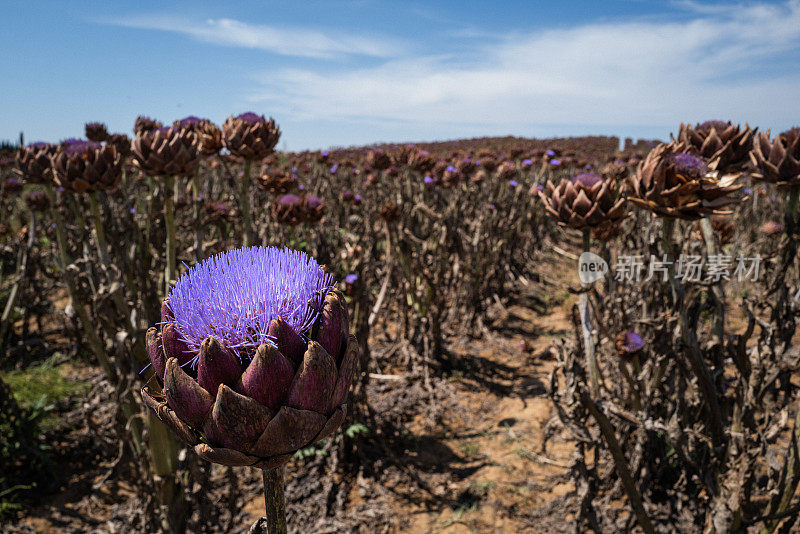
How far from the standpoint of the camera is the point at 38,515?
2432mm

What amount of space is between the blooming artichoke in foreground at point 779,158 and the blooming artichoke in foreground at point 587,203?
64cm

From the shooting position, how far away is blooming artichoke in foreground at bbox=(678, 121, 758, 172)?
193 centimetres

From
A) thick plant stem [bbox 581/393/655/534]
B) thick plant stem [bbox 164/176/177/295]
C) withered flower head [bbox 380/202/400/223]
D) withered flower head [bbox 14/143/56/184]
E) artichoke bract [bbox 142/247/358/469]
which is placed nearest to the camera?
artichoke bract [bbox 142/247/358/469]

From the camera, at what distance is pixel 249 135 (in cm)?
265

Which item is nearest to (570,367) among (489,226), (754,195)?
(489,226)

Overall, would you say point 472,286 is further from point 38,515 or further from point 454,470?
point 38,515

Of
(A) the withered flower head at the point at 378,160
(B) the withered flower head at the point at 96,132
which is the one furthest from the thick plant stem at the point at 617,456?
(A) the withered flower head at the point at 378,160

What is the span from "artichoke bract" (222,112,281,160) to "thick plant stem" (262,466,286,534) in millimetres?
2145

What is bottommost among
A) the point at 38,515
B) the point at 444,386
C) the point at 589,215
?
the point at 38,515

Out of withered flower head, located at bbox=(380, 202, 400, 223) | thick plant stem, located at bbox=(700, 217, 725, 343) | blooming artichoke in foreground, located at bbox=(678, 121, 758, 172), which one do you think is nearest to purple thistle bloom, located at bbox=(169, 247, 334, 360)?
thick plant stem, located at bbox=(700, 217, 725, 343)

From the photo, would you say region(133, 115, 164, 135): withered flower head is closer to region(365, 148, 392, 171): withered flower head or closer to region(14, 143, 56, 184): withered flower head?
region(14, 143, 56, 184): withered flower head

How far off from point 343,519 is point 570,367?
4.65ft

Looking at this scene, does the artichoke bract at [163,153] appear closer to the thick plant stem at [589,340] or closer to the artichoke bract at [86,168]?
the artichoke bract at [86,168]

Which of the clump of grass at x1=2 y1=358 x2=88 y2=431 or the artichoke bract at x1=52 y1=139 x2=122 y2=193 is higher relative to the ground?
the artichoke bract at x1=52 y1=139 x2=122 y2=193
